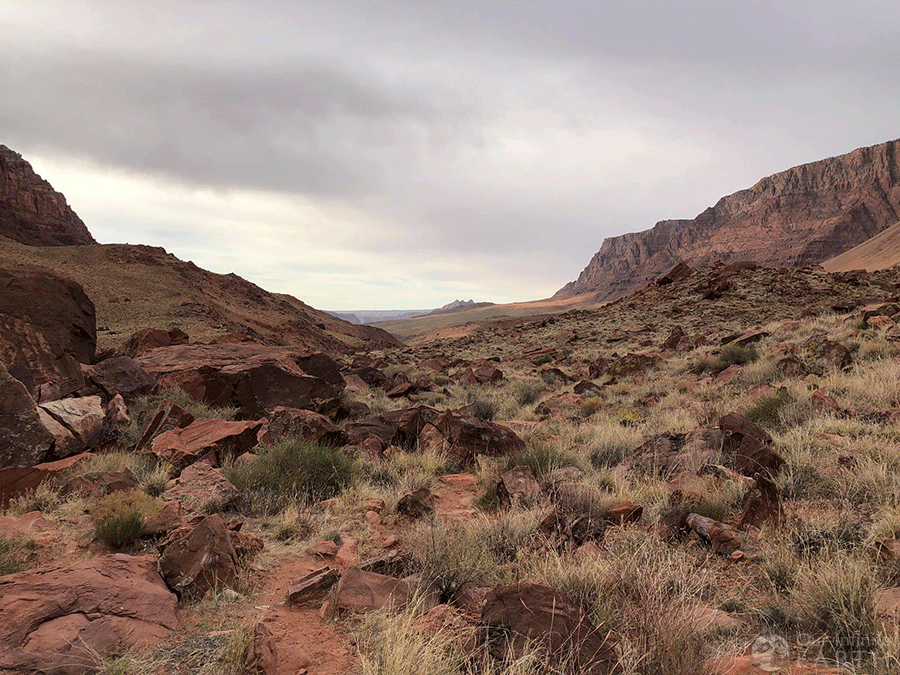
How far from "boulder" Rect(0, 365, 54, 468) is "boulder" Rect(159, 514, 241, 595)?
3304mm

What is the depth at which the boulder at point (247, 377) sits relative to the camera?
1075cm

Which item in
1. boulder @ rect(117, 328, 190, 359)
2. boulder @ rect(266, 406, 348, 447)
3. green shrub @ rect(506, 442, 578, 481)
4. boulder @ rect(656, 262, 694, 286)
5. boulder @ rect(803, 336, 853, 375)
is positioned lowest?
green shrub @ rect(506, 442, 578, 481)

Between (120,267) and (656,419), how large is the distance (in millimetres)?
51357

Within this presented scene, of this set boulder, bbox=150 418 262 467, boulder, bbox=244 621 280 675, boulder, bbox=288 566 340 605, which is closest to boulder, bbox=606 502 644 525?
boulder, bbox=288 566 340 605

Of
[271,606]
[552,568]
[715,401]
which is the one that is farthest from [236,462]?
[715,401]

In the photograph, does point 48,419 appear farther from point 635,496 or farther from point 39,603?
point 635,496

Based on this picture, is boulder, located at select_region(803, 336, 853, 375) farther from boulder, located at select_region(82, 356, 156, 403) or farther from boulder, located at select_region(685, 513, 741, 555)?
boulder, located at select_region(82, 356, 156, 403)

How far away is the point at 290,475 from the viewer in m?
5.83

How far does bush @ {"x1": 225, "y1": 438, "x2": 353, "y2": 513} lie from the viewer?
17.9 ft

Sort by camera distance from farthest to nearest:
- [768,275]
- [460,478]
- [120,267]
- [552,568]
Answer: [120,267] < [768,275] < [460,478] < [552,568]

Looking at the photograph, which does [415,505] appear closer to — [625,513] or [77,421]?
[625,513]

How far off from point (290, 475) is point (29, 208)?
304 ft

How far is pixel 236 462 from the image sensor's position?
6301mm

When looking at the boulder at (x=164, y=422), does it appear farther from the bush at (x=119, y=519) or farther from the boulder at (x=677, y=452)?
the boulder at (x=677, y=452)
